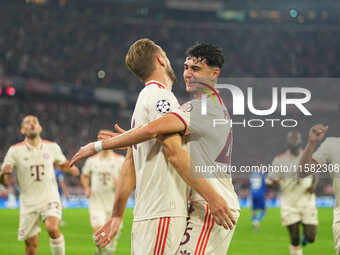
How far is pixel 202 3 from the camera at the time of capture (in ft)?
150

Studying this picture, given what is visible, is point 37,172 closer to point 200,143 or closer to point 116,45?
point 200,143

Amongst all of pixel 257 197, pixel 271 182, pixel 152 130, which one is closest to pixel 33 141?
pixel 271 182

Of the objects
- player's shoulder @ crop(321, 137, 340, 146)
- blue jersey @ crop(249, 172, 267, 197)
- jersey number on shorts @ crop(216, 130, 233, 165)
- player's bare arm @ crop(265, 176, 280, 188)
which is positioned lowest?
blue jersey @ crop(249, 172, 267, 197)

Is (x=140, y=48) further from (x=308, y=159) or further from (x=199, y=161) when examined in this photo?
(x=308, y=159)

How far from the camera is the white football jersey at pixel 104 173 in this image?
12.6 meters

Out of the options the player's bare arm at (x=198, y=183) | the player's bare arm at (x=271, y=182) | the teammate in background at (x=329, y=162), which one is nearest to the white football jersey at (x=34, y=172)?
the player's bare arm at (x=271, y=182)

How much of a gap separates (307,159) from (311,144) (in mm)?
252

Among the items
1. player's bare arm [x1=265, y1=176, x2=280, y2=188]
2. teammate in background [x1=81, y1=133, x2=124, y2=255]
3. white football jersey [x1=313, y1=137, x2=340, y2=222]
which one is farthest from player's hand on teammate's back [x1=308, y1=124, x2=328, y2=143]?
teammate in background [x1=81, y1=133, x2=124, y2=255]

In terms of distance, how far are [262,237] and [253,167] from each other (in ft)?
39.6

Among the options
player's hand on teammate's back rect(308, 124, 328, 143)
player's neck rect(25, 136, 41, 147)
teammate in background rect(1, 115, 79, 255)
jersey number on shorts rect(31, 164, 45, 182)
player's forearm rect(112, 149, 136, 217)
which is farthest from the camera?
player's neck rect(25, 136, 41, 147)

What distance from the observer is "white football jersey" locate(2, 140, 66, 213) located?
375 inches

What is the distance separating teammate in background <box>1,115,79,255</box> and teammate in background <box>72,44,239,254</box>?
18.2 feet

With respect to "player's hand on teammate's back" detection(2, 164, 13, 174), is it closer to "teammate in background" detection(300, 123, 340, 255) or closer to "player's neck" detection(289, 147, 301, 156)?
"player's neck" detection(289, 147, 301, 156)

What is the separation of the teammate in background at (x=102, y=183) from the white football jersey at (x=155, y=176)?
8.36m
